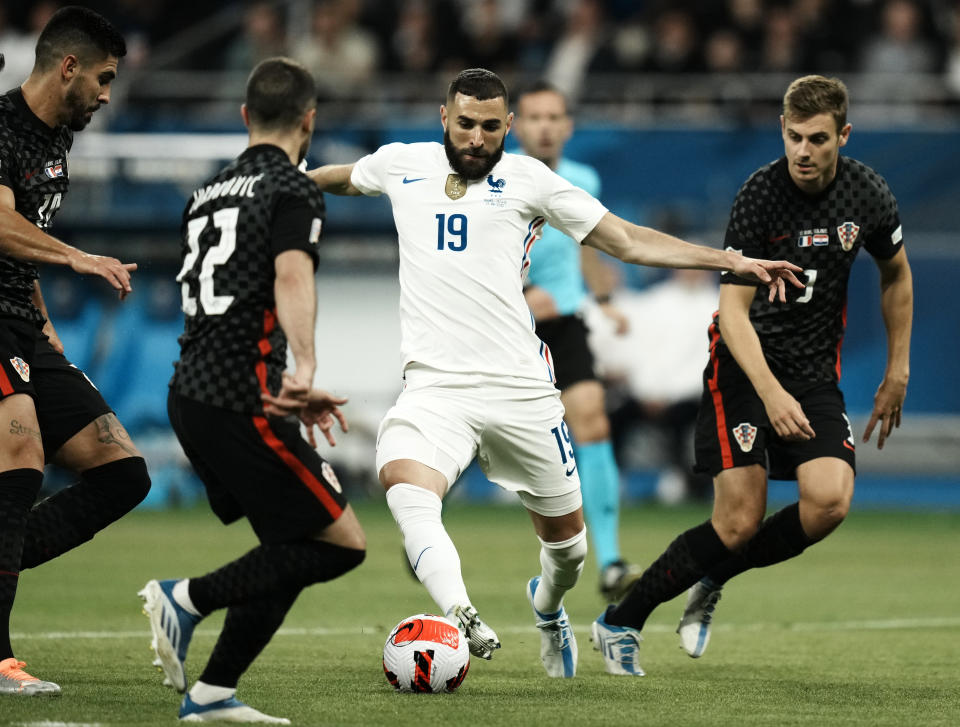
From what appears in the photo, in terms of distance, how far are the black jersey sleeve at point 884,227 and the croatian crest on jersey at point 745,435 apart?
0.98 m

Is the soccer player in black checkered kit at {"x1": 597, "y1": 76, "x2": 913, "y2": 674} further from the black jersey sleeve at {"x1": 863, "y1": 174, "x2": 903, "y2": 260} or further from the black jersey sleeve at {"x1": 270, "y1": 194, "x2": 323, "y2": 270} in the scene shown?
the black jersey sleeve at {"x1": 270, "y1": 194, "x2": 323, "y2": 270}

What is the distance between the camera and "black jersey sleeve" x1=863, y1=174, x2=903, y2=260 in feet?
21.5

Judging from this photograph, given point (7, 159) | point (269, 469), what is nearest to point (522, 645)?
point (269, 469)

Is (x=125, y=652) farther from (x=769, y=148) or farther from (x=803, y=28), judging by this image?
(x=803, y=28)

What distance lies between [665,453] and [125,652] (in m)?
10.2

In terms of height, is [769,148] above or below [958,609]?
above

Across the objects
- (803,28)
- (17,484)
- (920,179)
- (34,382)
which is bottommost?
(17,484)

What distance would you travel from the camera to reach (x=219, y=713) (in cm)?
493

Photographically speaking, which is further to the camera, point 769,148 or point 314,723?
point 769,148

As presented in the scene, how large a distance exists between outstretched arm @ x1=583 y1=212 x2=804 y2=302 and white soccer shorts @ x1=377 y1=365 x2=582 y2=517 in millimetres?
649

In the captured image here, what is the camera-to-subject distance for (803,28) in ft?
57.0

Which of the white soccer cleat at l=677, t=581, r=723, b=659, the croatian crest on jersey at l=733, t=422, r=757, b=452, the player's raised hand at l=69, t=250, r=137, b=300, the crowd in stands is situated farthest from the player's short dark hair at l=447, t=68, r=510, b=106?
the crowd in stands

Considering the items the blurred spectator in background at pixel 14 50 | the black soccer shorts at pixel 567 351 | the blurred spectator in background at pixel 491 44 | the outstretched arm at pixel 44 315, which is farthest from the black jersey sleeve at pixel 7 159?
the blurred spectator in background at pixel 491 44

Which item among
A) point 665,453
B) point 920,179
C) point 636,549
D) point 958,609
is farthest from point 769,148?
point 958,609
